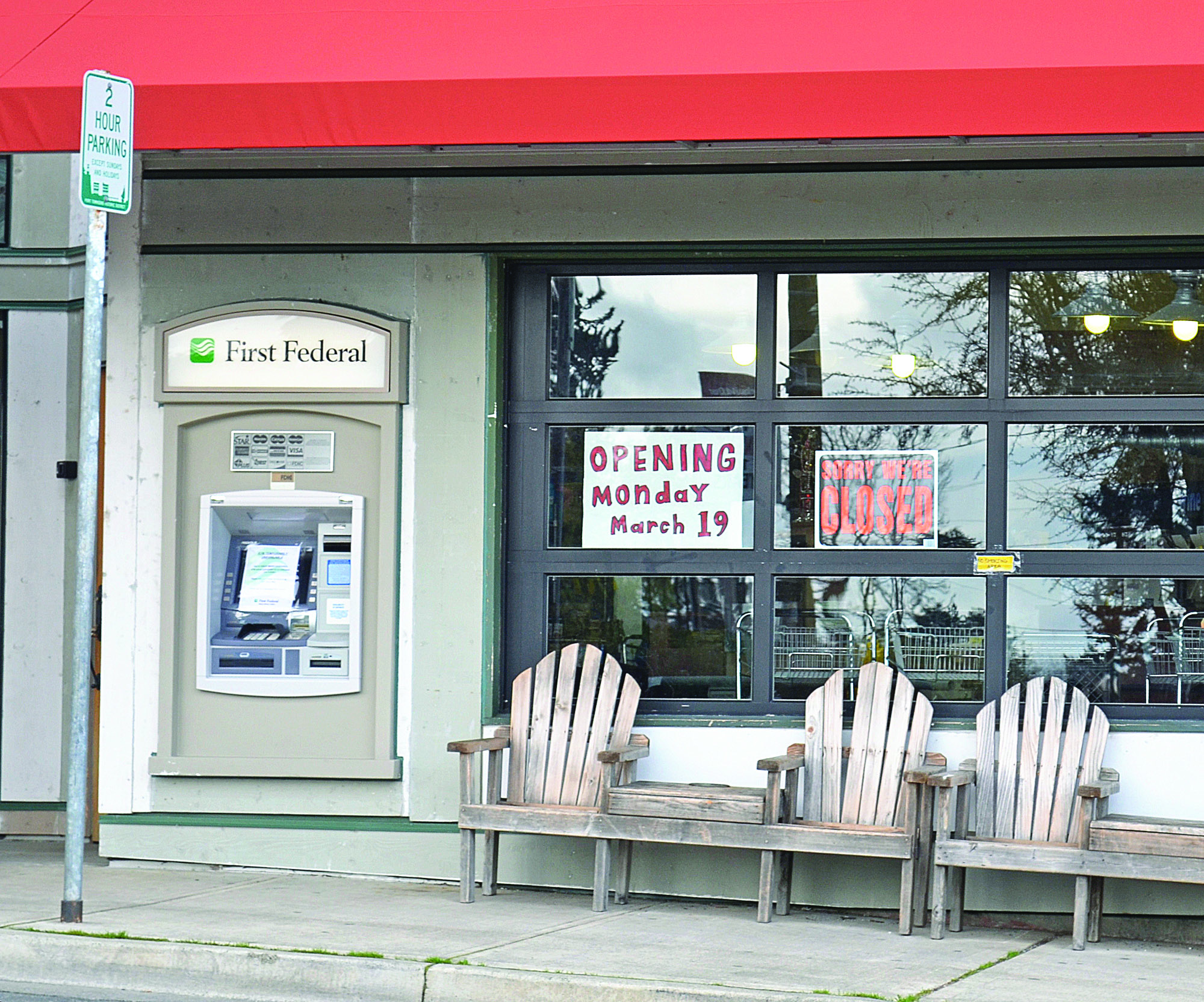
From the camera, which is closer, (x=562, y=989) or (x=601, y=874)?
(x=562, y=989)

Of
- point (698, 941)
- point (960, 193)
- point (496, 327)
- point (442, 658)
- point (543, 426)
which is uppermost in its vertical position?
point (960, 193)

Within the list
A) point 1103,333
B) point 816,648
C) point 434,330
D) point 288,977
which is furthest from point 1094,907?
point 434,330

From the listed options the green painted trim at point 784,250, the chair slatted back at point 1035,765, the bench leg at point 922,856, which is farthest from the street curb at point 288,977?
the green painted trim at point 784,250

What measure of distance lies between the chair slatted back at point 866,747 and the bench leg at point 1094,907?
872mm

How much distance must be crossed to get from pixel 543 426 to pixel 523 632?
40.2 inches

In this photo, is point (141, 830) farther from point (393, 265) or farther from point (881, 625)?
point (881, 625)

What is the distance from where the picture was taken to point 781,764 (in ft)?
22.1

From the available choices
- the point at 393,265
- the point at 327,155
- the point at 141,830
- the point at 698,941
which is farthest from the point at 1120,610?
the point at 141,830

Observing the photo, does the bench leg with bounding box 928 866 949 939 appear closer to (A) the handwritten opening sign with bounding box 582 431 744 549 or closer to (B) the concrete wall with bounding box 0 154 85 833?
(A) the handwritten opening sign with bounding box 582 431 744 549

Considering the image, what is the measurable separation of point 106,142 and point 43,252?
10.8 ft

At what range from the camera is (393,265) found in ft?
25.4

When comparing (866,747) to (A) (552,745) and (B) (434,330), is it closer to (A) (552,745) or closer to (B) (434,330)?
(A) (552,745)

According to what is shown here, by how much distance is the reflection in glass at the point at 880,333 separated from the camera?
751cm

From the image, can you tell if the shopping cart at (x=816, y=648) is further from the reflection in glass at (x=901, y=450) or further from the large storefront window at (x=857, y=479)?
the reflection in glass at (x=901, y=450)
